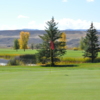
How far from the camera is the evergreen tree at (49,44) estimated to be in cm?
4597

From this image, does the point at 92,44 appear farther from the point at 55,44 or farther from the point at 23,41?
the point at 23,41

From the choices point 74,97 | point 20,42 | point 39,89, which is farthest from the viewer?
point 20,42

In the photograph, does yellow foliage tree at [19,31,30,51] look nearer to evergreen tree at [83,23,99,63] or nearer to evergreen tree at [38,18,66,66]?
evergreen tree at [83,23,99,63]

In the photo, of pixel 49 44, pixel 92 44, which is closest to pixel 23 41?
pixel 92 44

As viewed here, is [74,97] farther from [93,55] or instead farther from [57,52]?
[93,55]

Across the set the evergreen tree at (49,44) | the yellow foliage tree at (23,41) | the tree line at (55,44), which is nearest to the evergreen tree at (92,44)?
the tree line at (55,44)

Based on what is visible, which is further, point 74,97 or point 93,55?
point 93,55

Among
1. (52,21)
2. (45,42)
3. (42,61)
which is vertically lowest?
(42,61)

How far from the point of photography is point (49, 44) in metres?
46.0

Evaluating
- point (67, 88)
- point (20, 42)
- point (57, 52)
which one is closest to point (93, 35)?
point (57, 52)

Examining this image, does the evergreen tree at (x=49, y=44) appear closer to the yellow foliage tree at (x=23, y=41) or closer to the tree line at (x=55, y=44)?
the tree line at (x=55, y=44)

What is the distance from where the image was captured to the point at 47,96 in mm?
8289

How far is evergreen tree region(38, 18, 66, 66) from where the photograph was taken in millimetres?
45969

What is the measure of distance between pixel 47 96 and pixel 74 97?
2.87 feet
